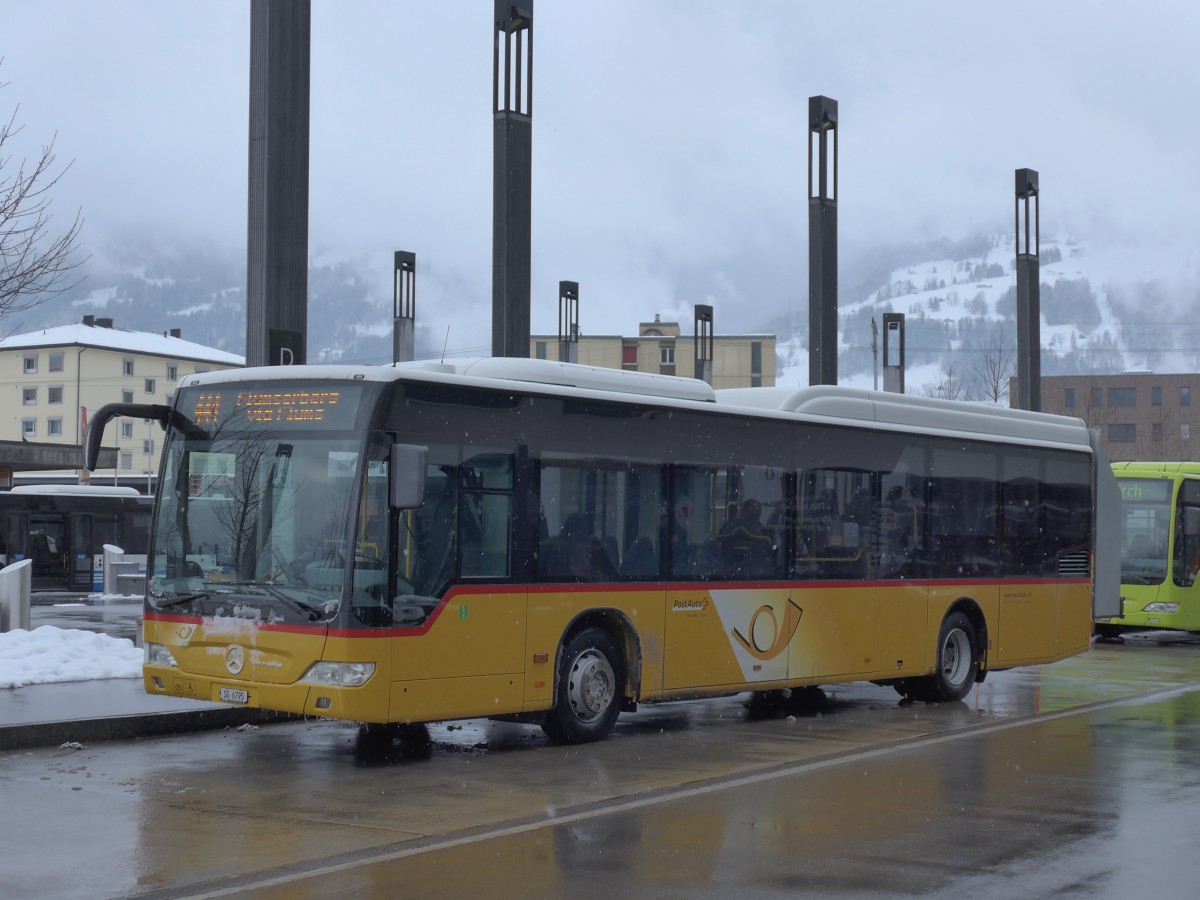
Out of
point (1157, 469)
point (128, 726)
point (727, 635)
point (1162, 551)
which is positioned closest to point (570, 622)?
point (727, 635)

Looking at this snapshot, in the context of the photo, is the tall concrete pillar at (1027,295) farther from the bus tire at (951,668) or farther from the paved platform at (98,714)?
the paved platform at (98,714)

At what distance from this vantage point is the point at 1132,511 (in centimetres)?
2945

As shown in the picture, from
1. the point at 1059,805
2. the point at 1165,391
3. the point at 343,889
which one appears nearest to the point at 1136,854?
the point at 1059,805

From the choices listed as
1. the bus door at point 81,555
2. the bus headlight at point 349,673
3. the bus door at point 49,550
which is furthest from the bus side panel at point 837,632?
the bus door at point 81,555

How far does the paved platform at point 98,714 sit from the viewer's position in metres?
12.5

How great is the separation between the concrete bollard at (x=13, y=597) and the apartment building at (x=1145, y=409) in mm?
118582

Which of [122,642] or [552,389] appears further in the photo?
[122,642]

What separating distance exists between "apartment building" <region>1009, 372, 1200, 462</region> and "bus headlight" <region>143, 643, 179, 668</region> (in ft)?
408

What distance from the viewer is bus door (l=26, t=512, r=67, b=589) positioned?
139 ft

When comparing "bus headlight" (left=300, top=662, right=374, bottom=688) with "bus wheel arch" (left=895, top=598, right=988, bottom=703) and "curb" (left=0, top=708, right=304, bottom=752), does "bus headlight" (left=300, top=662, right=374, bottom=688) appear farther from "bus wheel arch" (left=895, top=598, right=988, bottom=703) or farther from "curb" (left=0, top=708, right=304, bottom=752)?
Answer: "bus wheel arch" (left=895, top=598, right=988, bottom=703)

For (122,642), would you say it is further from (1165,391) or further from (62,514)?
(1165,391)

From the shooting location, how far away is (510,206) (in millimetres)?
21078

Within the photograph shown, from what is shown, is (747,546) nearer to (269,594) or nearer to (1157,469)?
(269,594)

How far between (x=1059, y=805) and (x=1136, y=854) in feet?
5.37
